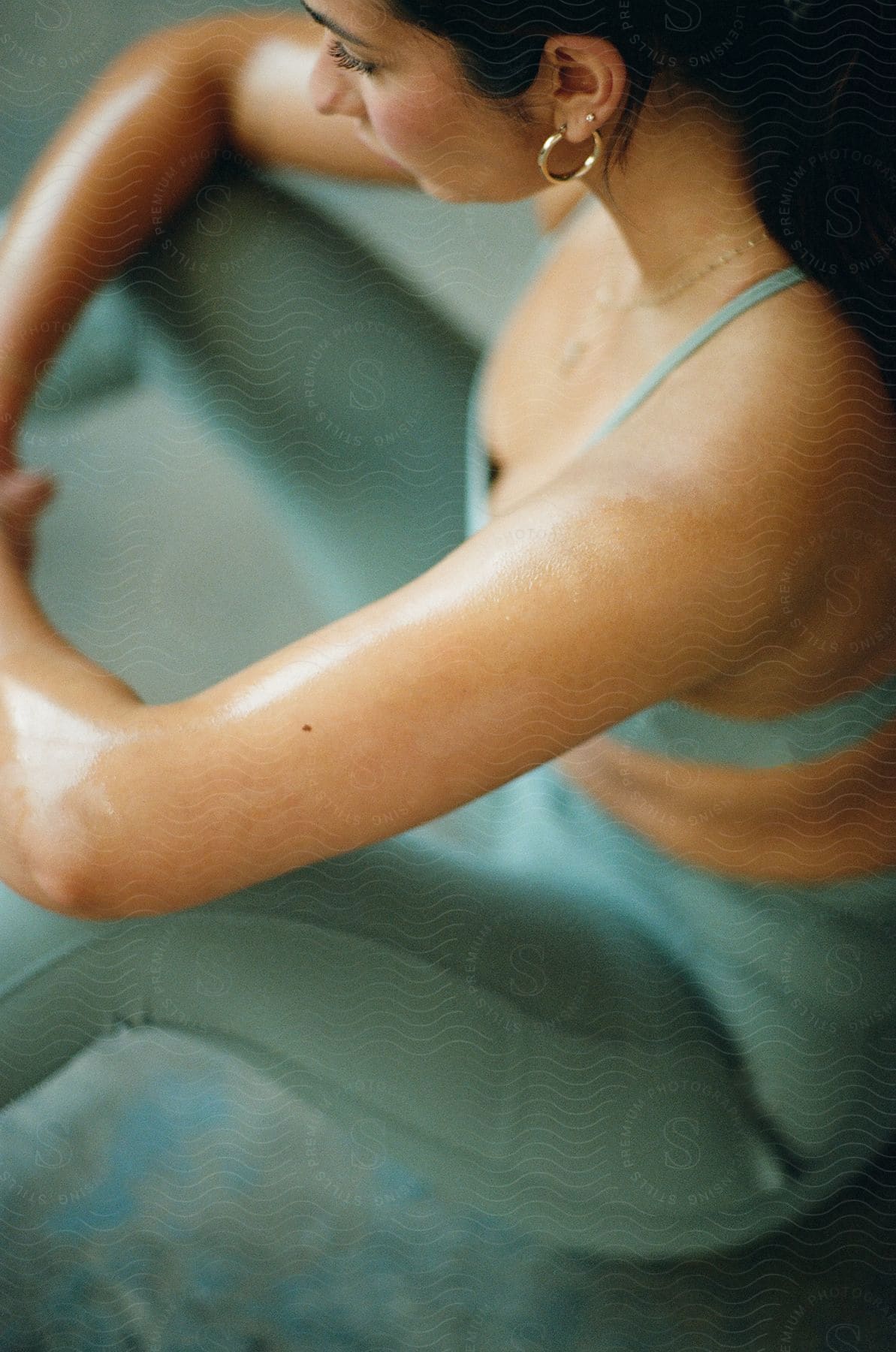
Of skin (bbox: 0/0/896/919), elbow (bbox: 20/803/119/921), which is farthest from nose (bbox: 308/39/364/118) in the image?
elbow (bbox: 20/803/119/921)

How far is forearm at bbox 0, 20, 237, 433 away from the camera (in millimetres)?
466

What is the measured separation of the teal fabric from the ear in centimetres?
11

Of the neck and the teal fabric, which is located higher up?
the neck

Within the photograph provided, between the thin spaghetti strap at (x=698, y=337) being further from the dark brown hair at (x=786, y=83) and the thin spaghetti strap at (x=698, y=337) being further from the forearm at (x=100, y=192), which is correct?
the forearm at (x=100, y=192)

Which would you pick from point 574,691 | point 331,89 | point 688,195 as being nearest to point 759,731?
point 574,691

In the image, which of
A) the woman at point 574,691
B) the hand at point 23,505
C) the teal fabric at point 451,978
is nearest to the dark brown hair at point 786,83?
the woman at point 574,691

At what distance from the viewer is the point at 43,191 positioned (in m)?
0.47

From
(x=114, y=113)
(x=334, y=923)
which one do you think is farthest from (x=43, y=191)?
(x=334, y=923)

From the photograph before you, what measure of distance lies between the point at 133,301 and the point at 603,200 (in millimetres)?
232

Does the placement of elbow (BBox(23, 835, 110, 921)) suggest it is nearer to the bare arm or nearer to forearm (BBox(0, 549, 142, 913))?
forearm (BBox(0, 549, 142, 913))

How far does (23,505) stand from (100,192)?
0.51 ft

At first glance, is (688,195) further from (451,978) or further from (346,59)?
(451,978)

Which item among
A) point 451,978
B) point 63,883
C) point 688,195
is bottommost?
point 451,978

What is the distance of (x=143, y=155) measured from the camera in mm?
486
